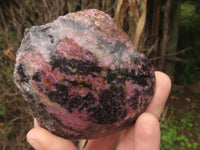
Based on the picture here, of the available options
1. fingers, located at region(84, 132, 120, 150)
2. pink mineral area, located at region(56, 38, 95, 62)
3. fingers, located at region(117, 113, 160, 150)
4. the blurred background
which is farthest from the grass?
pink mineral area, located at region(56, 38, 95, 62)

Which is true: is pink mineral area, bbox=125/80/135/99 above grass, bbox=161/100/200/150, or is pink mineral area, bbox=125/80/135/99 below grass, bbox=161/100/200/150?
above

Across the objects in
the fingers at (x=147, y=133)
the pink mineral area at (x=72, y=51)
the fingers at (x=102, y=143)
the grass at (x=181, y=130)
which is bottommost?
the grass at (x=181, y=130)

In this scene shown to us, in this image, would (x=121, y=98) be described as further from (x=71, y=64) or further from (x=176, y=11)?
(x=176, y=11)

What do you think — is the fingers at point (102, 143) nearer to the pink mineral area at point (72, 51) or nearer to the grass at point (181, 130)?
the pink mineral area at point (72, 51)

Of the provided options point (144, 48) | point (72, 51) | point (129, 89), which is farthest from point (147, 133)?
point (144, 48)

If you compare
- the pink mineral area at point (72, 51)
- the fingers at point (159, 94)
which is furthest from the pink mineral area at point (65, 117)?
the fingers at point (159, 94)

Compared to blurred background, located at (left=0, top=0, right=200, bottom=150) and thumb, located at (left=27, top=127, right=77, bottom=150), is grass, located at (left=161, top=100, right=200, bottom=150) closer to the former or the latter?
blurred background, located at (left=0, top=0, right=200, bottom=150)
